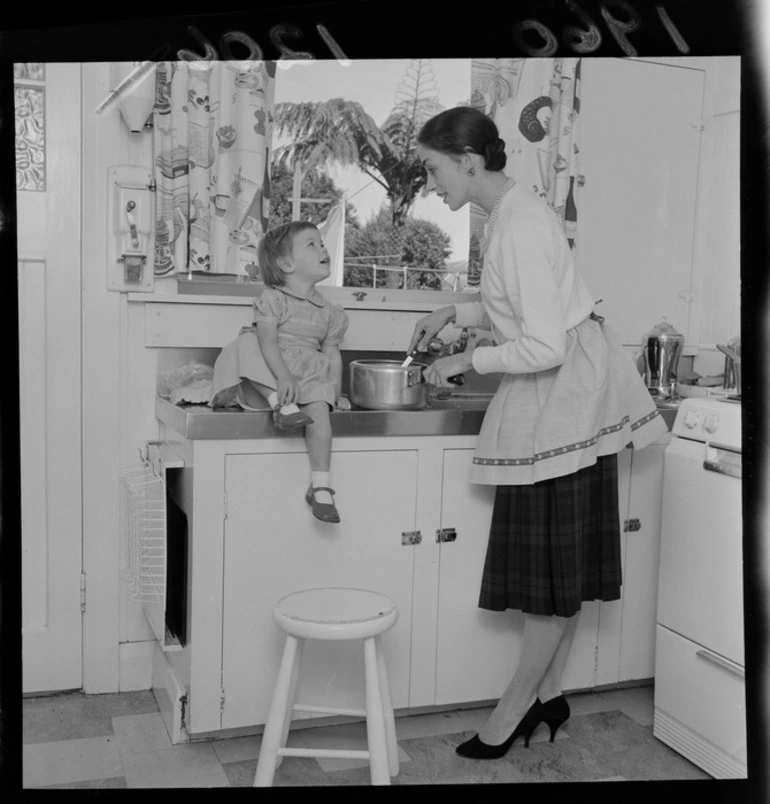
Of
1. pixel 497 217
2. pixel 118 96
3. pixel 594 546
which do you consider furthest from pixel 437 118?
pixel 594 546

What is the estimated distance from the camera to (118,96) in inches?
98.7

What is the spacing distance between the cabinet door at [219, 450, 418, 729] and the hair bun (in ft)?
2.32

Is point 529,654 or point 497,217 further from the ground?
point 497,217

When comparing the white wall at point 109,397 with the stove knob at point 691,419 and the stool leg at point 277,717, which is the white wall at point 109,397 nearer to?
the stool leg at point 277,717

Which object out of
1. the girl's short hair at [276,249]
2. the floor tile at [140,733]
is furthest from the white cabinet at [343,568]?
the girl's short hair at [276,249]

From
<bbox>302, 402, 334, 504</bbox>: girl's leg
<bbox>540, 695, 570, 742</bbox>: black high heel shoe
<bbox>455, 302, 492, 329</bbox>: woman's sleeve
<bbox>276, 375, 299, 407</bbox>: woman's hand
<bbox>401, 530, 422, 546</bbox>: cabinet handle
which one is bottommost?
<bbox>540, 695, 570, 742</bbox>: black high heel shoe

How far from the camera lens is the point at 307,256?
240cm

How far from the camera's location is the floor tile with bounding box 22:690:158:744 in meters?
2.39

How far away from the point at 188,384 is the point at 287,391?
0.43 metres

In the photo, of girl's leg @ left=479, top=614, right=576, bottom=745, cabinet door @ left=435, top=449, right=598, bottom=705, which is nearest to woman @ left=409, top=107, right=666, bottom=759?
girl's leg @ left=479, top=614, right=576, bottom=745

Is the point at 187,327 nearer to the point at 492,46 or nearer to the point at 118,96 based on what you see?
the point at 118,96

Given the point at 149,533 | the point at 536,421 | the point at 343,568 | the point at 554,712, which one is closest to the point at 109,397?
the point at 149,533

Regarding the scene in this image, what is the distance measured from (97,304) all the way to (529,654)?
1.42 m

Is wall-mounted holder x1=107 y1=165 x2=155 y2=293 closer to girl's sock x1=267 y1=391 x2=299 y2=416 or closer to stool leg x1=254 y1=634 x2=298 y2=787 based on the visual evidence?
girl's sock x1=267 y1=391 x2=299 y2=416
